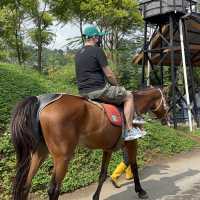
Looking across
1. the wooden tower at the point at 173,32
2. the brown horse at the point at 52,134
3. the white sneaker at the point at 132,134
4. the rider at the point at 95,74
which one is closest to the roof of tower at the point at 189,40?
the wooden tower at the point at 173,32

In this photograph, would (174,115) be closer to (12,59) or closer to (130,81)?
(130,81)

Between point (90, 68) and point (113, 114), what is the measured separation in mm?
827

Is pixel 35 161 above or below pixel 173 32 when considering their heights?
below

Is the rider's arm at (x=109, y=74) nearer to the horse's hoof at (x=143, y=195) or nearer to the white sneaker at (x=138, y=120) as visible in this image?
the white sneaker at (x=138, y=120)

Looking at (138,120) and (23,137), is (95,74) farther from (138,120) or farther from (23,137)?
(23,137)

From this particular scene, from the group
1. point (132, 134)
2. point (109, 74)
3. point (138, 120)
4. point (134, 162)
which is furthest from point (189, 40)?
point (109, 74)

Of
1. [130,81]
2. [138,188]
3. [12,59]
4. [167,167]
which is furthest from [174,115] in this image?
[12,59]

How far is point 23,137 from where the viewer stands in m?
5.98

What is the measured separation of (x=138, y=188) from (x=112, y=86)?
6.57 feet

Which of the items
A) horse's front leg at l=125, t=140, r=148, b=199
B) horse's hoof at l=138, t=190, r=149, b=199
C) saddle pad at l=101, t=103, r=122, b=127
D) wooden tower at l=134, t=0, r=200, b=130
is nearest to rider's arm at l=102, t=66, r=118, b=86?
saddle pad at l=101, t=103, r=122, b=127

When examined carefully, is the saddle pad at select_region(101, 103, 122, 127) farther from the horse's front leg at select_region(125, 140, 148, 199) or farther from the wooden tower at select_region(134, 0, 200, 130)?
A: the wooden tower at select_region(134, 0, 200, 130)

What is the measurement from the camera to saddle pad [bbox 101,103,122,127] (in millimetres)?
6859

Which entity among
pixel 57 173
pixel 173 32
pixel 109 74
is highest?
pixel 173 32

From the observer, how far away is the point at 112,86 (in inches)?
283
